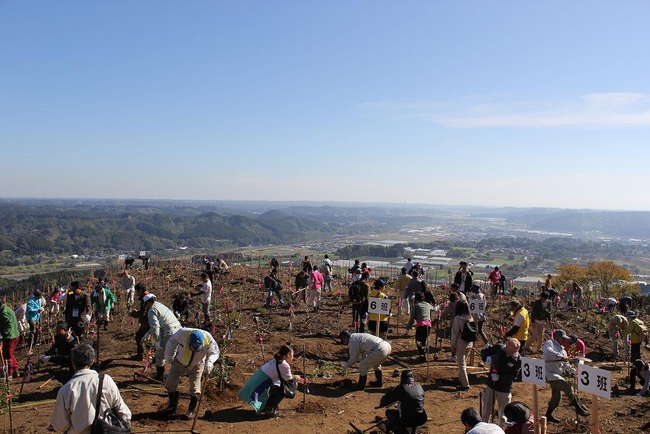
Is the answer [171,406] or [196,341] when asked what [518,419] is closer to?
[196,341]

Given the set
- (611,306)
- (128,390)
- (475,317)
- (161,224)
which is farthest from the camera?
(161,224)

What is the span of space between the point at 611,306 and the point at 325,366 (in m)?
11.5

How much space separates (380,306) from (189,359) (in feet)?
15.1

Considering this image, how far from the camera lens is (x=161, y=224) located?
14712 centimetres

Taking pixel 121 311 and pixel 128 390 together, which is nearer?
pixel 128 390

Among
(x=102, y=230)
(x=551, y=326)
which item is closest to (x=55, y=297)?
(x=551, y=326)

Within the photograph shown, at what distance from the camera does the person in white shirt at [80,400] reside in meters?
4.19

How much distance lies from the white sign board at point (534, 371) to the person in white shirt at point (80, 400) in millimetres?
5313

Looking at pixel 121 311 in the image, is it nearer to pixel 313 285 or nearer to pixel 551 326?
pixel 313 285

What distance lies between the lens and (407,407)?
5969 mm

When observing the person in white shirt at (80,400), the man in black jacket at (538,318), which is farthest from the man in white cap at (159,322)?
the man in black jacket at (538,318)

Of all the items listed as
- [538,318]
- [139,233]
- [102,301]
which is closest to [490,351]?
[538,318]

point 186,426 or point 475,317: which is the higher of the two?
point 475,317

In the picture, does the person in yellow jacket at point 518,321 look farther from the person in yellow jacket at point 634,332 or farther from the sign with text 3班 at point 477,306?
the person in yellow jacket at point 634,332
